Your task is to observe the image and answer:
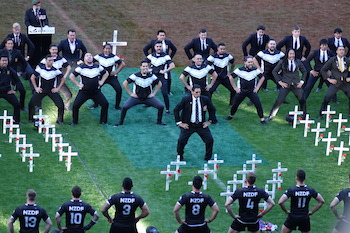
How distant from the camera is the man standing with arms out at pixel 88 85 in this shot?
24953mm

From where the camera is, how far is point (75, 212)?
17047mm

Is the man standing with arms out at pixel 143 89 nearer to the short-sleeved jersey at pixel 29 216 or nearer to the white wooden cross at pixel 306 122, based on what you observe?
the white wooden cross at pixel 306 122

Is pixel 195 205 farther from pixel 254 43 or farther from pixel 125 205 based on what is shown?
pixel 254 43

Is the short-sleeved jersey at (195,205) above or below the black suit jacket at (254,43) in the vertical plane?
below

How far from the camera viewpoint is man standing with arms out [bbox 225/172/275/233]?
17.7 meters

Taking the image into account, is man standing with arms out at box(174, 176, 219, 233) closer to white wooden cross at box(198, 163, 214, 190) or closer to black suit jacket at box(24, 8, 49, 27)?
white wooden cross at box(198, 163, 214, 190)

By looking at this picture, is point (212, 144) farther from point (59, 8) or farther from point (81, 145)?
point (59, 8)

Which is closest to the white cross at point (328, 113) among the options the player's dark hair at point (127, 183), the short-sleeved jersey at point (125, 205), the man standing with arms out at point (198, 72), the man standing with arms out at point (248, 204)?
the man standing with arms out at point (198, 72)

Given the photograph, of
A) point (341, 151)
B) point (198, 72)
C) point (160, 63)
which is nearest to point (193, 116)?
point (198, 72)

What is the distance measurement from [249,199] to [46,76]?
8897 millimetres

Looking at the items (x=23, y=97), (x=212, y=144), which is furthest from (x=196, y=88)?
(x=23, y=97)

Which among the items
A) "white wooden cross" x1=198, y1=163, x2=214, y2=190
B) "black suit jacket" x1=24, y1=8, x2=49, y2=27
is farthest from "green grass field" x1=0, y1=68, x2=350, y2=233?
"black suit jacket" x1=24, y1=8, x2=49, y2=27

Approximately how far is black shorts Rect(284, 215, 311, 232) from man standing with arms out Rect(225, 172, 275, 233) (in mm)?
485

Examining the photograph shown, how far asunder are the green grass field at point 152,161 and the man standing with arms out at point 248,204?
1520 mm
